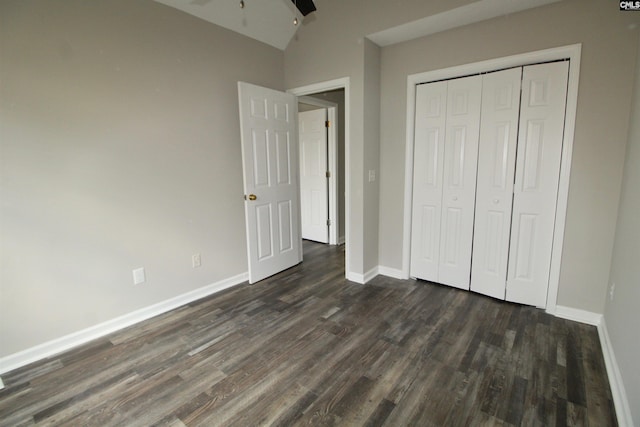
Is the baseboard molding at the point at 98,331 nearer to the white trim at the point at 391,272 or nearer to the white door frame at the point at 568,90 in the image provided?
the white trim at the point at 391,272

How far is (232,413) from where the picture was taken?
64.2 inches

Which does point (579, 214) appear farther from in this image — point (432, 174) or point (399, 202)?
point (399, 202)

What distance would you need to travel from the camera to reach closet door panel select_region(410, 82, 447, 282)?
2.95m

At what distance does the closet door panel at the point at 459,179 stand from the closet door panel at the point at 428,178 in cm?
6

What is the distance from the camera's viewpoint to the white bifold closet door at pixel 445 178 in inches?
110

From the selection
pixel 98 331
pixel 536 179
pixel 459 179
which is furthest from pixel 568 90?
pixel 98 331

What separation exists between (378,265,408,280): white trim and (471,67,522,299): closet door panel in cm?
72

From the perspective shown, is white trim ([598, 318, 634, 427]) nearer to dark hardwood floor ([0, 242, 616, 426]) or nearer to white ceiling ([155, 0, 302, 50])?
dark hardwood floor ([0, 242, 616, 426])

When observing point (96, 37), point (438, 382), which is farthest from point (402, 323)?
point (96, 37)

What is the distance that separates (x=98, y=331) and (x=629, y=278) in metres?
3.53

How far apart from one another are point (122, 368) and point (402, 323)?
2.02 m

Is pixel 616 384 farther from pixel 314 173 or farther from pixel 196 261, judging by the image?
pixel 314 173

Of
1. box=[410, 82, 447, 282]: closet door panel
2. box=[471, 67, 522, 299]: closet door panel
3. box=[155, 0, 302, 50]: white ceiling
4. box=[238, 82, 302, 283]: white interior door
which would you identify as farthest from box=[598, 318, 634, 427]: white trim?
box=[155, 0, 302, 50]: white ceiling
